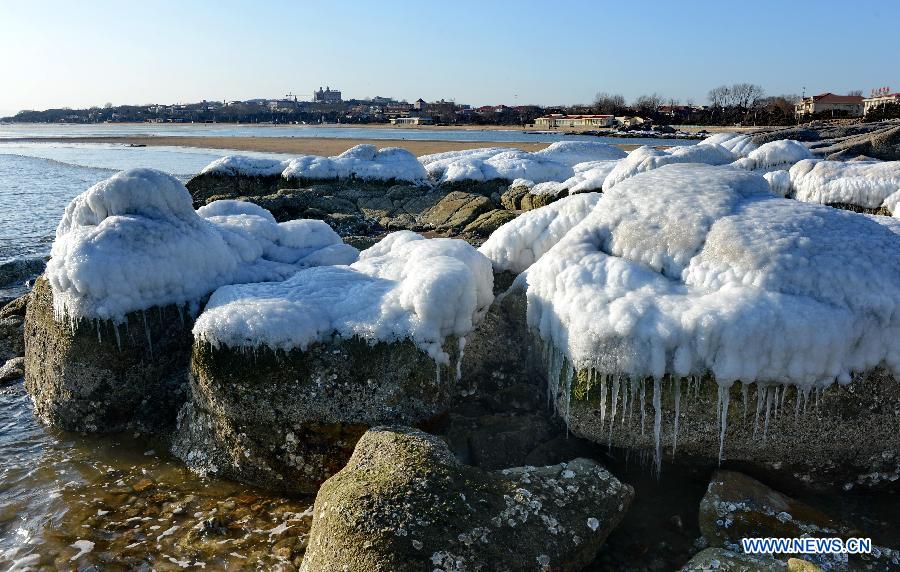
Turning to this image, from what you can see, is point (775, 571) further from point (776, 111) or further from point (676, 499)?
point (776, 111)

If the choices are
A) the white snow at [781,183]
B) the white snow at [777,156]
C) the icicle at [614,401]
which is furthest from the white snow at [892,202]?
the icicle at [614,401]

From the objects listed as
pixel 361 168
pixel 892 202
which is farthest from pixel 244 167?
pixel 892 202

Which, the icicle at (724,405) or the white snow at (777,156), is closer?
the icicle at (724,405)

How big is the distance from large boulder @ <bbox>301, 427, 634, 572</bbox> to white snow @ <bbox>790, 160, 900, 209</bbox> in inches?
342

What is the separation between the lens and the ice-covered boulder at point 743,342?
15.4 ft

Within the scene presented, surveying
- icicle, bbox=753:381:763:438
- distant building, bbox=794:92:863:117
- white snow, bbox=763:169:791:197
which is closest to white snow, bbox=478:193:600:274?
icicle, bbox=753:381:763:438

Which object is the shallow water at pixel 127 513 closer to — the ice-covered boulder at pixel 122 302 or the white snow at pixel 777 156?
the ice-covered boulder at pixel 122 302

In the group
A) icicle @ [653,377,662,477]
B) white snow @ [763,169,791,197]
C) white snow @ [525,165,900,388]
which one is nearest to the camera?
white snow @ [525,165,900,388]

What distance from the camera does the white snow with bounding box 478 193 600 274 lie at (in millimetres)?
6926

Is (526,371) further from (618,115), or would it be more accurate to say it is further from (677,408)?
(618,115)

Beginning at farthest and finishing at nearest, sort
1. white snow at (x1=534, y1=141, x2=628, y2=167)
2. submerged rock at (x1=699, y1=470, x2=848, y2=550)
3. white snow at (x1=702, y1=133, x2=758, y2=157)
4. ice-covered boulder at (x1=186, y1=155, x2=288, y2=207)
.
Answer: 1. white snow at (x1=534, y1=141, x2=628, y2=167)
2. ice-covered boulder at (x1=186, y1=155, x2=288, y2=207)
3. white snow at (x1=702, y1=133, x2=758, y2=157)
4. submerged rock at (x1=699, y1=470, x2=848, y2=550)

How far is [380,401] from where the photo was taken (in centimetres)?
530

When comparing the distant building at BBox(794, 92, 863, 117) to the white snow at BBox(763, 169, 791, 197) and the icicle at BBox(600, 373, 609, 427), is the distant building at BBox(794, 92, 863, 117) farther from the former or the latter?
the icicle at BBox(600, 373, 609, 427)

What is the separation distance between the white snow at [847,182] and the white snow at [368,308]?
25.9ft
